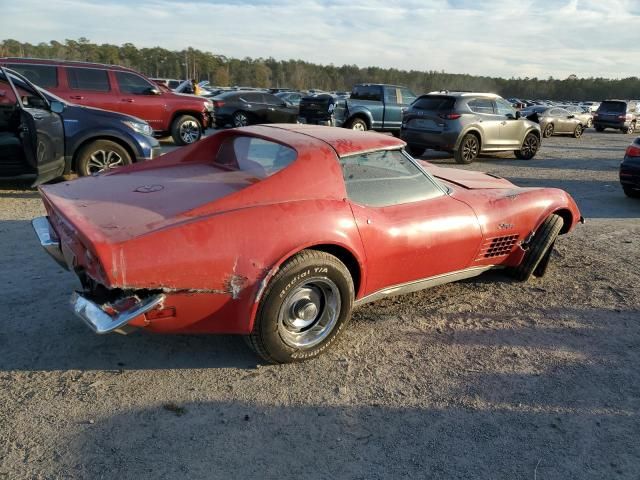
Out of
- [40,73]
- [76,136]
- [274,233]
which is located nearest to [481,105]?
[76,136]

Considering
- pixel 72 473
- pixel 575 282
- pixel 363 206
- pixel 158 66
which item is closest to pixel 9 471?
pixel 72 473

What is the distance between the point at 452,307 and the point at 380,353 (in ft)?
3.24

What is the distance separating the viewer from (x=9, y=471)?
7.14 ft

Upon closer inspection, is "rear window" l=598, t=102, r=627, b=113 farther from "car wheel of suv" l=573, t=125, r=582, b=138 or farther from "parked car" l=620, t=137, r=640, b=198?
"parked car" l=620, t=137, r=640, b=198

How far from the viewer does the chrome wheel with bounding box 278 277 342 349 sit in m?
3.00

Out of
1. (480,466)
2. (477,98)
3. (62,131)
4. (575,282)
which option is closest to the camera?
(480,466)

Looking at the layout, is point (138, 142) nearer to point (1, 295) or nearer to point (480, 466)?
point (1, 295)

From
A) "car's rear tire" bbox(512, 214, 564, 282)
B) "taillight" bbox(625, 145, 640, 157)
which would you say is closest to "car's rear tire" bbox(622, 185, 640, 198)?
"taillight" bbox(625, 145, 640, 157)

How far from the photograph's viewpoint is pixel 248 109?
16.8m

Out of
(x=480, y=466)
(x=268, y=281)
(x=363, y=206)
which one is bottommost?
(x=480, y=466)

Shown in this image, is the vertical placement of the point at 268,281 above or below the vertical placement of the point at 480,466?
above

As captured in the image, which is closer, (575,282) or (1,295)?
(1,295)

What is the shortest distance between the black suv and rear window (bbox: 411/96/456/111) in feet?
64.4

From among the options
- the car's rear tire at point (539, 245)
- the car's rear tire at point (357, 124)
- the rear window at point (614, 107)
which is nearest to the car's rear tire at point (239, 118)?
the car's rear tire at point (357, 124)
